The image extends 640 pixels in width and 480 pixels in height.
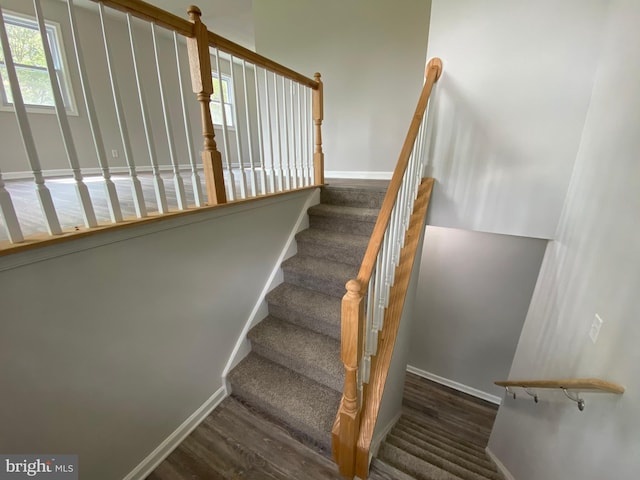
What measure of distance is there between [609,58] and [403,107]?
1.89 m

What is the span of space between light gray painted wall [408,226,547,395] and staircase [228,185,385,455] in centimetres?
149

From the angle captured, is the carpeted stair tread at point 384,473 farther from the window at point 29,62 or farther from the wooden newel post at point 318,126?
the window at point 29,62

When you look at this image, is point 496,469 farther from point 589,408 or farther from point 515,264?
point 515,264

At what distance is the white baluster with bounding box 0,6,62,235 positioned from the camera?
0.82 meters

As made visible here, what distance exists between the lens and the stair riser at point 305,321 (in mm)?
1874

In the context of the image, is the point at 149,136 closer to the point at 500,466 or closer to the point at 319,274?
the point at 319,274

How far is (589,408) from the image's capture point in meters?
1.28

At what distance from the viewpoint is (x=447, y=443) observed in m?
2.54

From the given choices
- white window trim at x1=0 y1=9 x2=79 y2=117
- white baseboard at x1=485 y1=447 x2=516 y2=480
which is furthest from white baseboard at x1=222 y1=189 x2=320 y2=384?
white window trim at x1=0 y1=9 x2=79 y2=117

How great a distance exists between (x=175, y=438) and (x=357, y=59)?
4.03 m

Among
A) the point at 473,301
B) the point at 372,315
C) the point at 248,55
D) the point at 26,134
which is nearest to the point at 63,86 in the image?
the point at 248,55

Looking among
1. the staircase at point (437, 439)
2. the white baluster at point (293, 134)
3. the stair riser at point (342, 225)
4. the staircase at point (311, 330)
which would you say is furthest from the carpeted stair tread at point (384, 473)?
the white baluster at point (293, 134)

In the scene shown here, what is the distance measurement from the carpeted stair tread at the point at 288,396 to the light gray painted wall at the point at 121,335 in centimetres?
19

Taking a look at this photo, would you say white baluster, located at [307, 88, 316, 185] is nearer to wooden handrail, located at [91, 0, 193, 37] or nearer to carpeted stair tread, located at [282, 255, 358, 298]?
carpeted stair tread, located at [282, 255, 358, 298]
